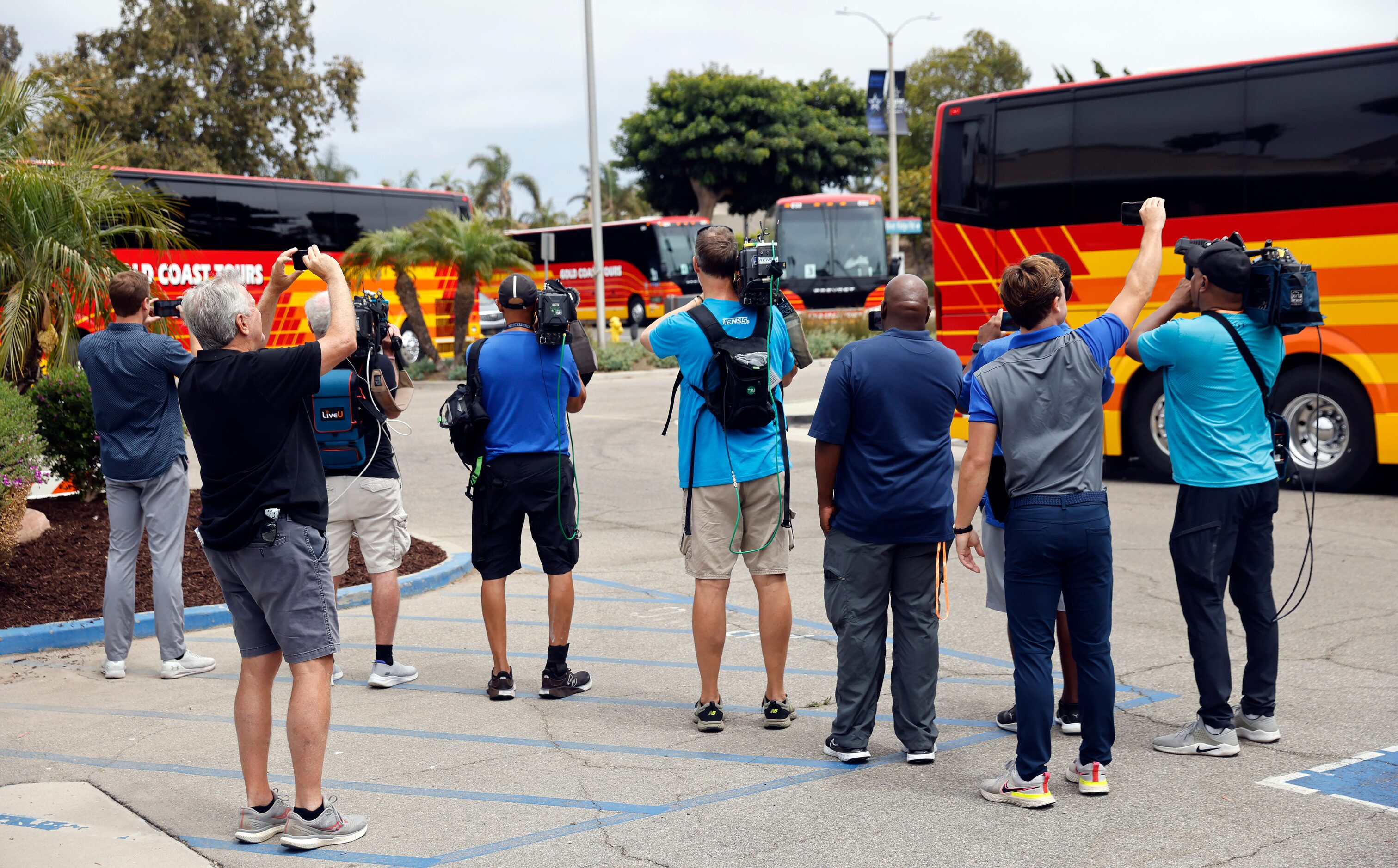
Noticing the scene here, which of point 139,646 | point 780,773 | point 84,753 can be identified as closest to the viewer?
point 780,773

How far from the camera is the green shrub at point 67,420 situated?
29.8ft

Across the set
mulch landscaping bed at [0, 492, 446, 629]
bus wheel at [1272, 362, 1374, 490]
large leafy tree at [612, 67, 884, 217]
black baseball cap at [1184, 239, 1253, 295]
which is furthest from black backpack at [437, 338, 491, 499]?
large leafy tree at [612, 67, 884, 217]

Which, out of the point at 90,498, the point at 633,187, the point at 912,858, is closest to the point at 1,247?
the point at 90,498

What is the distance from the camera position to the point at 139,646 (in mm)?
6730

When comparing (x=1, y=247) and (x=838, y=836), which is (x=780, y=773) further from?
(x=1, y=247)

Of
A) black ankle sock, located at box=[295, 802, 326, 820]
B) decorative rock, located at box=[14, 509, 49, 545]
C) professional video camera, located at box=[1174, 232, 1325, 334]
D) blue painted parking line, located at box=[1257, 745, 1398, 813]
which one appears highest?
professional video camera, located at box=[1174, 232, 1325, 334]

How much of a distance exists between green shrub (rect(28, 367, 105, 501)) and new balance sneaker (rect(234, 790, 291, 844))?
5739 mm

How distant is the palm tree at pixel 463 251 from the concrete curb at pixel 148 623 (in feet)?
→ 58.6

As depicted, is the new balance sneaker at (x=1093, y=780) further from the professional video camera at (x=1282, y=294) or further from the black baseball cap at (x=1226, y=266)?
the black baseball cap at (x=1226, y=266)

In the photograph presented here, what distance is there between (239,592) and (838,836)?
217cm

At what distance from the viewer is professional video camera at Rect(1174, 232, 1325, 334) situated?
4547 mm

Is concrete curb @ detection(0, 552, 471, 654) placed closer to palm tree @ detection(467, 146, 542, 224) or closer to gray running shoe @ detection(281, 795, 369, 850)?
gray running shoe @ detection(281, 795, 369, 850)

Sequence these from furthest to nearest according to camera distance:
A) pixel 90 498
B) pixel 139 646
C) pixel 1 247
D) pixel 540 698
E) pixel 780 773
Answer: pixel 90 498 < pixel 1 247 < pixel 139 646 < pixel 540 698 < pixel 780 773

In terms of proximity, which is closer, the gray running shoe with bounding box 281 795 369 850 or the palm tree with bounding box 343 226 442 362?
the gray running shoe with bounding box 281 795 369 850
